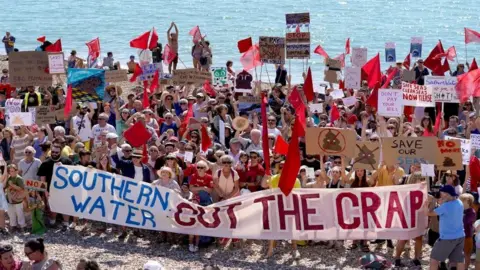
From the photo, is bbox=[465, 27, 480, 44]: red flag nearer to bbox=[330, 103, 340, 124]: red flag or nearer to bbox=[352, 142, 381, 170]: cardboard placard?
bbox=[330, 103, 340, 124]: red flag

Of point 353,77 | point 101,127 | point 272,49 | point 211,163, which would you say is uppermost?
point 272,49

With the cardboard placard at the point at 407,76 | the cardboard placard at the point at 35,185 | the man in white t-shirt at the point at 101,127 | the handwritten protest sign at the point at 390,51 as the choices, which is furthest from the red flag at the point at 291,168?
the handwritten protest sign at the point at 390,51

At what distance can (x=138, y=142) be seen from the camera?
14219 millimetres

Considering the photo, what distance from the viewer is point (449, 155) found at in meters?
12.7

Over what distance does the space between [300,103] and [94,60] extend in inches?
476

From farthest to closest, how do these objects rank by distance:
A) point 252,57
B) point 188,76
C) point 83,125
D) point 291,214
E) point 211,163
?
1. point 252,57
2. point 188,76
3. point 83,125
4. point 211,163
5. point 291,214

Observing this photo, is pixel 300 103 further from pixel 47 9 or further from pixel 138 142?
pixel 47 9

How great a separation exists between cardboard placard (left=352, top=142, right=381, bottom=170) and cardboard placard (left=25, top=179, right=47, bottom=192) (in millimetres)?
4053

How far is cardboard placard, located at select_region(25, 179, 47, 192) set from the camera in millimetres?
13625

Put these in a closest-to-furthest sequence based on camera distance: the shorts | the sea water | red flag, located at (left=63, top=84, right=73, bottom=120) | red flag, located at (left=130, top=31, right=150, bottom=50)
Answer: the shorts < red flag, located at (left=63, top=84, right=73, bottom=120) < red flag, located at (left=130, top=31, right=150, bottom=50) < the sea water

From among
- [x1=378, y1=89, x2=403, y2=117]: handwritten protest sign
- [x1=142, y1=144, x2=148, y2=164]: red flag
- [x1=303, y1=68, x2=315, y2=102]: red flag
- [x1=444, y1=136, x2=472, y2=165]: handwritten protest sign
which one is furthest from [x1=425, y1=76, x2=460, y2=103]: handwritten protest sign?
[x1=142, y1=144, x2=148, y2=164]: red flag

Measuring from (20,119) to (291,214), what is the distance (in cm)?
507

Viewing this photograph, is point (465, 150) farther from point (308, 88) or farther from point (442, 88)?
point (308, 88)

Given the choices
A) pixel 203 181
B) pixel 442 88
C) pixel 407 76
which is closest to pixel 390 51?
pixel 407 76
